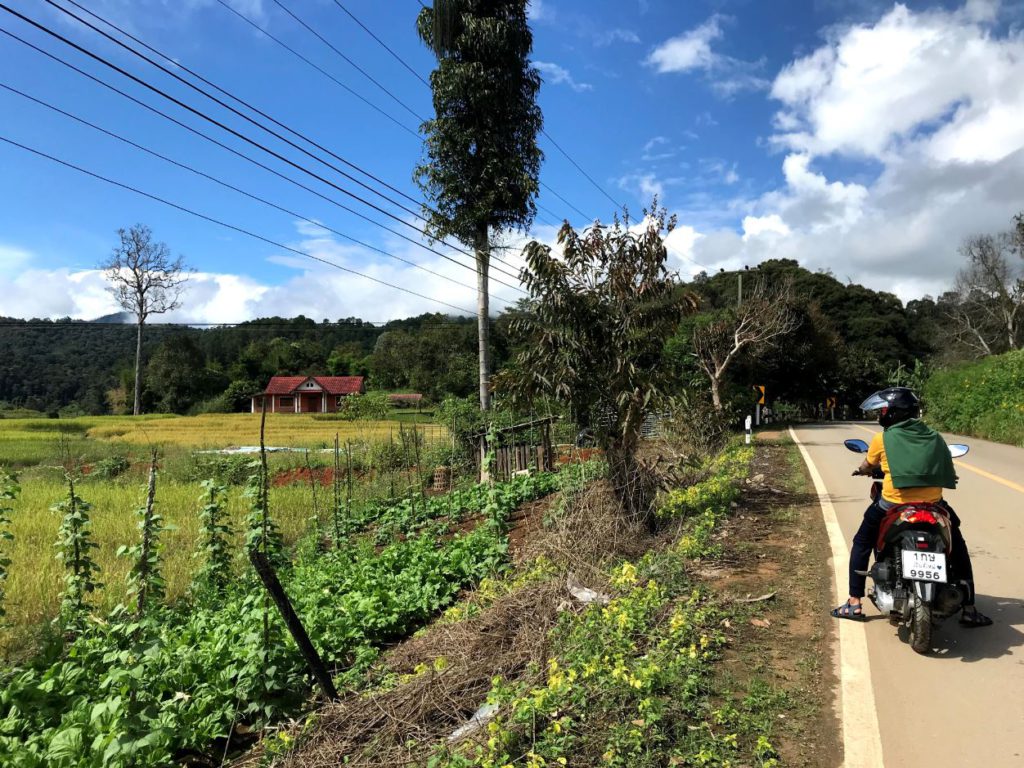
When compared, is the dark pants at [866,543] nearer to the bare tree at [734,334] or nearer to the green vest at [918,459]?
the green vest at [918,459]

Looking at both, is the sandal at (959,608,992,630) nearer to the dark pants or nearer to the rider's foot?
the rider's foot

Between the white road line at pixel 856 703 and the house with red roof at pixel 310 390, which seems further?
A: the house with red roof at pixel 310 390

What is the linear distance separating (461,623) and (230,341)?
8564 cm

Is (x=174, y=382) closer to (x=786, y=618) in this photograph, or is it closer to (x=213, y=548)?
(x=213, y=548)

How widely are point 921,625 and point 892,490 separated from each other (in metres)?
0.94

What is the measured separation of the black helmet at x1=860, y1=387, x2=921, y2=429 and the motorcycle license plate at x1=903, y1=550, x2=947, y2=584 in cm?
100

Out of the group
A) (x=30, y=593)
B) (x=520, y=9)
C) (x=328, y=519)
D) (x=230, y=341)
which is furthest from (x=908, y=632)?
(x=230, y=341)

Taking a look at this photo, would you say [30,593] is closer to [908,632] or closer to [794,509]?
[908,632]

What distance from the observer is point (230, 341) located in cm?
8231

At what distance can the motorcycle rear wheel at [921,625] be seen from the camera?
13.9ft

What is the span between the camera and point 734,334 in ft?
83.0

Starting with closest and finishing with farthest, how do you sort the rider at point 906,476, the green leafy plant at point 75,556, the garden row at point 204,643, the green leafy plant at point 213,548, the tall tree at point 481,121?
the garden row at point 204,643 → the rider at point 906,476 → the green leafy plant at point 75,556 → the green leafy plant at point 213,548 → the tall tree at point 481,121

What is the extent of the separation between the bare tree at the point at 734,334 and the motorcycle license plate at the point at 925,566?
65.2 ft

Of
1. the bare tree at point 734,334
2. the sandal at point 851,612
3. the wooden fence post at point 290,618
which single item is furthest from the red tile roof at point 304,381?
the sandal at point 851,612
